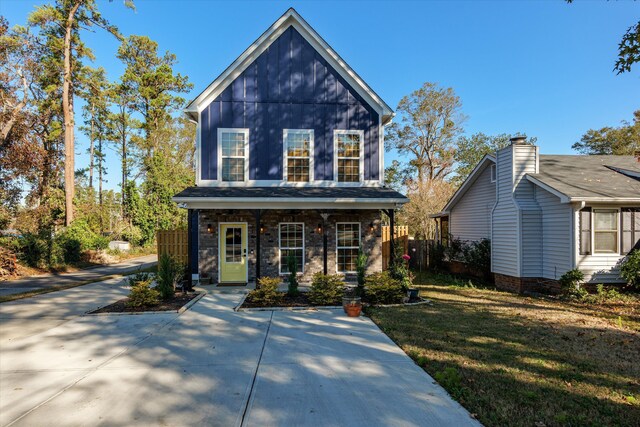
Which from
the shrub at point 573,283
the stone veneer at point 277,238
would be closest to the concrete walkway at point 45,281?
the stone veneer at point 277,238

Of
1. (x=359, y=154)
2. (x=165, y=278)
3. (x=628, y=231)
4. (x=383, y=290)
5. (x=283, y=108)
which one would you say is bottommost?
(x=383, y=290)

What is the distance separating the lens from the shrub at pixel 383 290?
348 inches

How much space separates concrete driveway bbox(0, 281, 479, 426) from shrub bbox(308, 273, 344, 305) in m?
1.26

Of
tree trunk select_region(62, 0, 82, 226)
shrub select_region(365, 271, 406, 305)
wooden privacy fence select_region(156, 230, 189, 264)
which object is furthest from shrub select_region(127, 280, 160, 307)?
tree trunk select_region(62, 0, 82, 226)

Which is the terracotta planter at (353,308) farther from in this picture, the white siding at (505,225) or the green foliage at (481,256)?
the green foliage at (481,256)

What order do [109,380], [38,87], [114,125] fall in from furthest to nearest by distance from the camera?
[114,125], [38,87], [109,380]

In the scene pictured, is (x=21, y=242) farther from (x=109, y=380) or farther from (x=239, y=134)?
(x=109, y=380)

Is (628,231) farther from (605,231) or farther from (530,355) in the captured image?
(530,355)

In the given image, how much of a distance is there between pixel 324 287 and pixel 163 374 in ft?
16.2

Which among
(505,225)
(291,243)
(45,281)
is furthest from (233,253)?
(505,225)

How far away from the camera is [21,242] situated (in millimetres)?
16031

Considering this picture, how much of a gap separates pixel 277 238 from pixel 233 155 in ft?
11.3

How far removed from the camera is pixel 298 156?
1231 cm

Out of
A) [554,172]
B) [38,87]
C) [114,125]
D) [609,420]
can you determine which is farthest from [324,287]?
[114,125]
